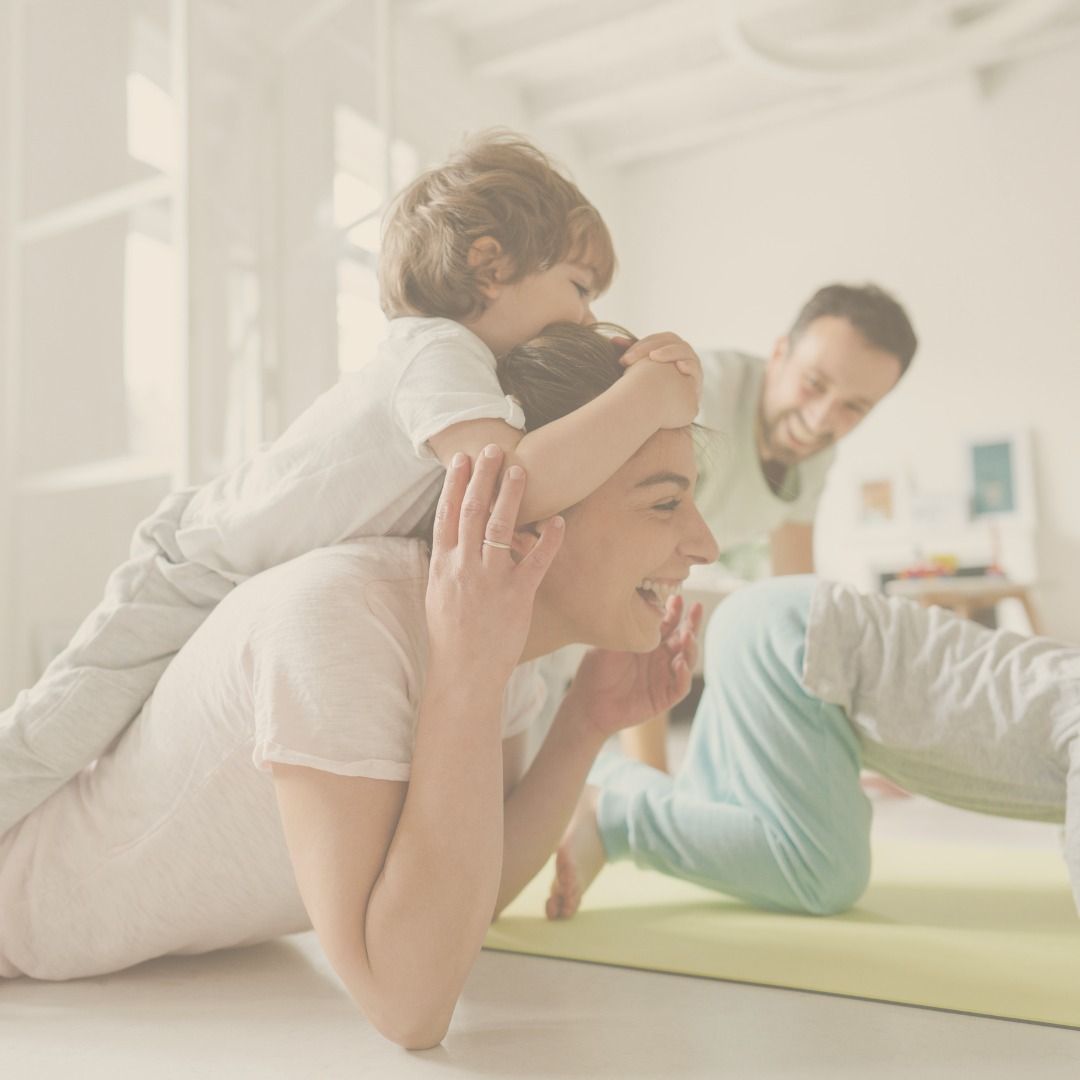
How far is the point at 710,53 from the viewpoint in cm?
605

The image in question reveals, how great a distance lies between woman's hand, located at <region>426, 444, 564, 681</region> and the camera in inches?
36.4

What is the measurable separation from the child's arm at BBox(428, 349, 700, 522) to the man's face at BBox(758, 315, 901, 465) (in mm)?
1283

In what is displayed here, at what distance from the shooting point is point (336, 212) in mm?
3729

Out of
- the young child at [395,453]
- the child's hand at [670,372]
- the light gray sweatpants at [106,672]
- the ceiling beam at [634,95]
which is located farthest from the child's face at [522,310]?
Result: the ceiling beam at [634,95]

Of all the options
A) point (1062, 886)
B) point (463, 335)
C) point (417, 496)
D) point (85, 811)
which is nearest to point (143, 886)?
point (85, 811)

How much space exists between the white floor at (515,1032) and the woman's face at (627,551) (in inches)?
14.2

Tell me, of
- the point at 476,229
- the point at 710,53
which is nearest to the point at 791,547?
the point at 476,229

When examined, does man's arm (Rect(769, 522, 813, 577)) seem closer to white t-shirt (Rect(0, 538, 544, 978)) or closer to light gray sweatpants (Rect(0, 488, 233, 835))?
white t-shirt (Rect(0, 538, 544, 978))

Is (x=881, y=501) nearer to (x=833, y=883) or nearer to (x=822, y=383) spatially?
(x=822, y=383)

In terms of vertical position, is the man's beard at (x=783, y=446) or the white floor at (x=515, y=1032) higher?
the man's beard at (x=783, y=446)

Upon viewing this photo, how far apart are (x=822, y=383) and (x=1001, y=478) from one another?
4.36m

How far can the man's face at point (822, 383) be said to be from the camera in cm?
229

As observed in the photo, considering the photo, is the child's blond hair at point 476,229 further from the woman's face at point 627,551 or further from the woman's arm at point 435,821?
the woman's arm at point 435,821

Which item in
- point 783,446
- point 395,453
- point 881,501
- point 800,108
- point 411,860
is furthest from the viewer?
point 800,108
